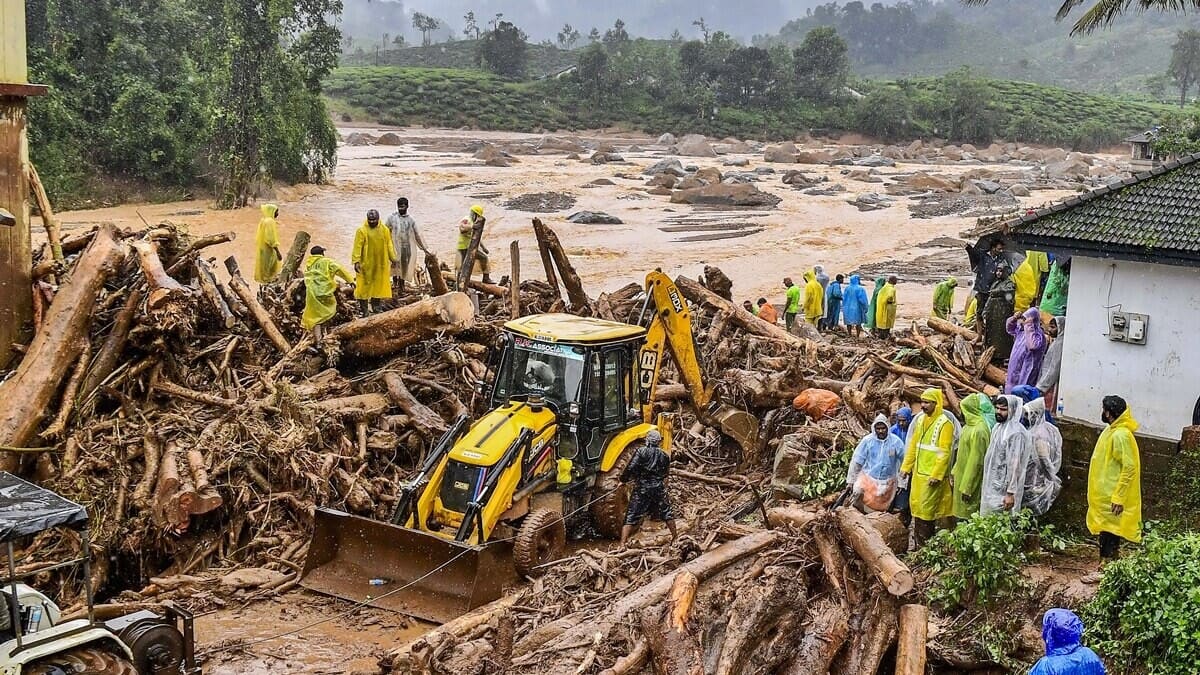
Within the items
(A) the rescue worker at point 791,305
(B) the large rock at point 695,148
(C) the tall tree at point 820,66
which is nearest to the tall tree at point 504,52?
(C) the tall tree at point 820,66

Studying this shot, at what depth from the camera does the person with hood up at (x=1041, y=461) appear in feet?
33.8

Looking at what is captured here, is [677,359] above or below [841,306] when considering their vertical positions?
above

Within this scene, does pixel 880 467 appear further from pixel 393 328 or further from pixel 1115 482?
pixel 393 328

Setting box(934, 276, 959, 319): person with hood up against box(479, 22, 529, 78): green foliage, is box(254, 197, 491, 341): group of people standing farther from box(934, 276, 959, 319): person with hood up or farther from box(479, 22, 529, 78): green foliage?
box(479, 22, 529, 78): green foliage

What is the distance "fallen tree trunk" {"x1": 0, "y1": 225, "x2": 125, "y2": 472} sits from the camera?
12.1 m

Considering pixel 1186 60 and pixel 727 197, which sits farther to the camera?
pixel 1186 60

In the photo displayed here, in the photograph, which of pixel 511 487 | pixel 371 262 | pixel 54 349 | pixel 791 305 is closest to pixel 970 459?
pixel 511 487

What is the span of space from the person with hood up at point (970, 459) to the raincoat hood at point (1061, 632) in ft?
13.5

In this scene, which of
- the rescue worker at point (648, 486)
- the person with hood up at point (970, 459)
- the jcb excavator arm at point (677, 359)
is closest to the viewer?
the person with hood up at point (970, 459)

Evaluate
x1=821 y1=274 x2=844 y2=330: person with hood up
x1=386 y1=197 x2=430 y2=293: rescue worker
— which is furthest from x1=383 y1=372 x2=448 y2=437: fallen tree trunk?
x1=821 y1=274 x2=844 y2=330: person with hood up

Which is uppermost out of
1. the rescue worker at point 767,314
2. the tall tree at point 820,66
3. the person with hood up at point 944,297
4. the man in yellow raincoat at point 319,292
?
the tall tree at point 820,66

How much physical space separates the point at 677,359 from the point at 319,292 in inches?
178

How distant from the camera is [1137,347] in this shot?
12.5m

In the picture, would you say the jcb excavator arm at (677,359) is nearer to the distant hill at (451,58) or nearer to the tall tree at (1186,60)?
the tall tree at (1186,60)
